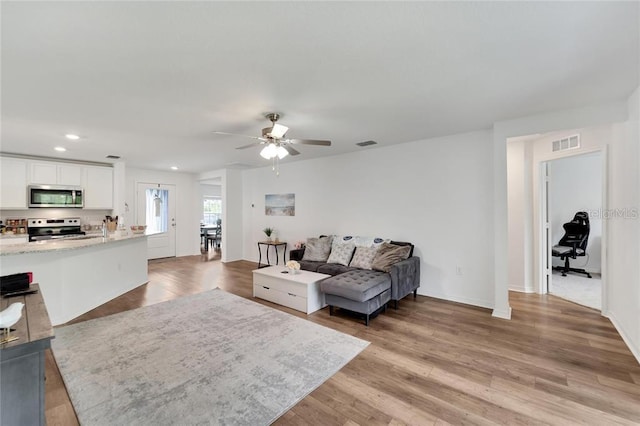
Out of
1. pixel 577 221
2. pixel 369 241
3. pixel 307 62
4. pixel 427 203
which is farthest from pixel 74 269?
pixel 577 221

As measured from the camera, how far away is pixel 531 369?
240 cm

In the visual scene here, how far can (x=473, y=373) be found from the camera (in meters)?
2.34

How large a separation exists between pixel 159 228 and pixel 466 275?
7.88 meters

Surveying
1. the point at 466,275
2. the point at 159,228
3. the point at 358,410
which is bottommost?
the point at 358,410

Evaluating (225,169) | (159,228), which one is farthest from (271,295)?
(159,228)

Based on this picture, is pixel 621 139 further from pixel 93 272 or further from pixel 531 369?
pixel 93 272

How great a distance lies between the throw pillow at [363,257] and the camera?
4.36 m

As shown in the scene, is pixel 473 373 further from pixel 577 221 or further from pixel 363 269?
pixel 577 221

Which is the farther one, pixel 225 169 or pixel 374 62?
pixel 225 169

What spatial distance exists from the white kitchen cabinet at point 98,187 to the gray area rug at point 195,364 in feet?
12.5

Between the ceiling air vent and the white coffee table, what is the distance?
411 cm

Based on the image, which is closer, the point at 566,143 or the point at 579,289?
the point at 566,143

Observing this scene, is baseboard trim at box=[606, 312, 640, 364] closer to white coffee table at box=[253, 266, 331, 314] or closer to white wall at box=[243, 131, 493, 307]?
white wall at box=[243, 131, 493, 307]

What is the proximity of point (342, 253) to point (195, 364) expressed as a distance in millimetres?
2884
